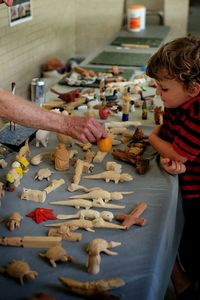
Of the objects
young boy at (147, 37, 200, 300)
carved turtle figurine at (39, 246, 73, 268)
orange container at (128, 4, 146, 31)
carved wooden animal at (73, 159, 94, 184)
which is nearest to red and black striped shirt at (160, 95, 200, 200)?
young boy at (147, 37, 200, 300)

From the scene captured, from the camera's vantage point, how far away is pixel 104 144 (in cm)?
159

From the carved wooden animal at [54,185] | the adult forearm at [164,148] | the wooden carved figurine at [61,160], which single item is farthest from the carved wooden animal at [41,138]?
the adult forearm at [164,148]

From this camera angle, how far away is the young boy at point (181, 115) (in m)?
1.39

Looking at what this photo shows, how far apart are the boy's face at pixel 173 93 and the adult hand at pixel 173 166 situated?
18 cm

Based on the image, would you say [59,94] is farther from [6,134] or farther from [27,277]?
[27,277]

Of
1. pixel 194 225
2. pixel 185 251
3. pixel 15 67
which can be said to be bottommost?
pixel 185 251

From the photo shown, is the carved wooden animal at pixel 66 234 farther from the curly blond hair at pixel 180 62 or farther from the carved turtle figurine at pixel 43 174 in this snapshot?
the curly blond hair at pixel 180 62

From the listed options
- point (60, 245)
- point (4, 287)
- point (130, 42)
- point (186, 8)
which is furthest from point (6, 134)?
point (186, 8)

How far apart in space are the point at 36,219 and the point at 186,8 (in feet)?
10.1

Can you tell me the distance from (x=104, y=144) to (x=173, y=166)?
0.27m

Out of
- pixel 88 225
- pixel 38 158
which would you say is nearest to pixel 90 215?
pixel 88 225

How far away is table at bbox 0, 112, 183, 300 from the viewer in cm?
98

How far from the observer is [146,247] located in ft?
3.64

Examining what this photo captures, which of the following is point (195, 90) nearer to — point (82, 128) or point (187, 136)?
point (187, 136)
